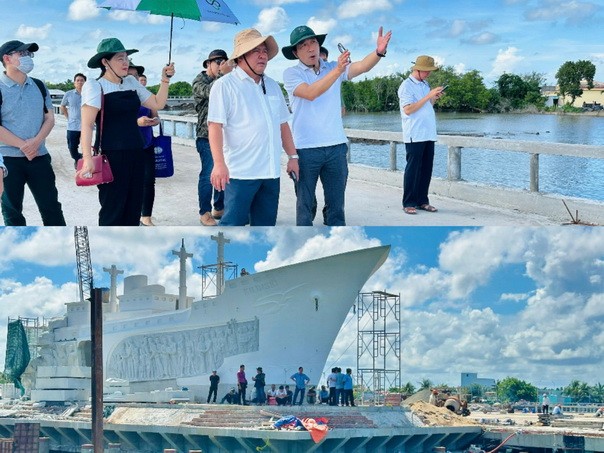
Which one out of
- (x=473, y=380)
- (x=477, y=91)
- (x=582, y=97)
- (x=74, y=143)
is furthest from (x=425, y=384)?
(x=582, y=97)

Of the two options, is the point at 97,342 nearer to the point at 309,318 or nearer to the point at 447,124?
the point at 309,318

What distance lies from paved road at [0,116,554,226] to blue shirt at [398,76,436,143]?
0.64 meters

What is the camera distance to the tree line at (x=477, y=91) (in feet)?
57.6

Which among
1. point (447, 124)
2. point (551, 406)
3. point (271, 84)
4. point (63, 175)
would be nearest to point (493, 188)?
point (551, 406)

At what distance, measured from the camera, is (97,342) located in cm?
730

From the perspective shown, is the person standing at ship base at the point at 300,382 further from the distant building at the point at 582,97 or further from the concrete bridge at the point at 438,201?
the distant building at the point at 582,97

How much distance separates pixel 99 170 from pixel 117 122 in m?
0.32

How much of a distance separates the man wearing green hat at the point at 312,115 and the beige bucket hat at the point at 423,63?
1842 millimetres

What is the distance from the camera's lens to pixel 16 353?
25.7 ft

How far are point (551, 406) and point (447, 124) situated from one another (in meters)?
23.9

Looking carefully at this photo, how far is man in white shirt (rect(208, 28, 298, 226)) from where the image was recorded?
6.00 meters

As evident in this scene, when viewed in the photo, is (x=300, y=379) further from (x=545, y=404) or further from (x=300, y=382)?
(x=545, y=404)

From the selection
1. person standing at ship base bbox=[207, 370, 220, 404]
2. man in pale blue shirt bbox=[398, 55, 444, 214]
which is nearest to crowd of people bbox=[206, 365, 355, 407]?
person standing at ship base bbox=[207, 370, 220, 404]

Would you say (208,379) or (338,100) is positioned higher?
(338,100)
